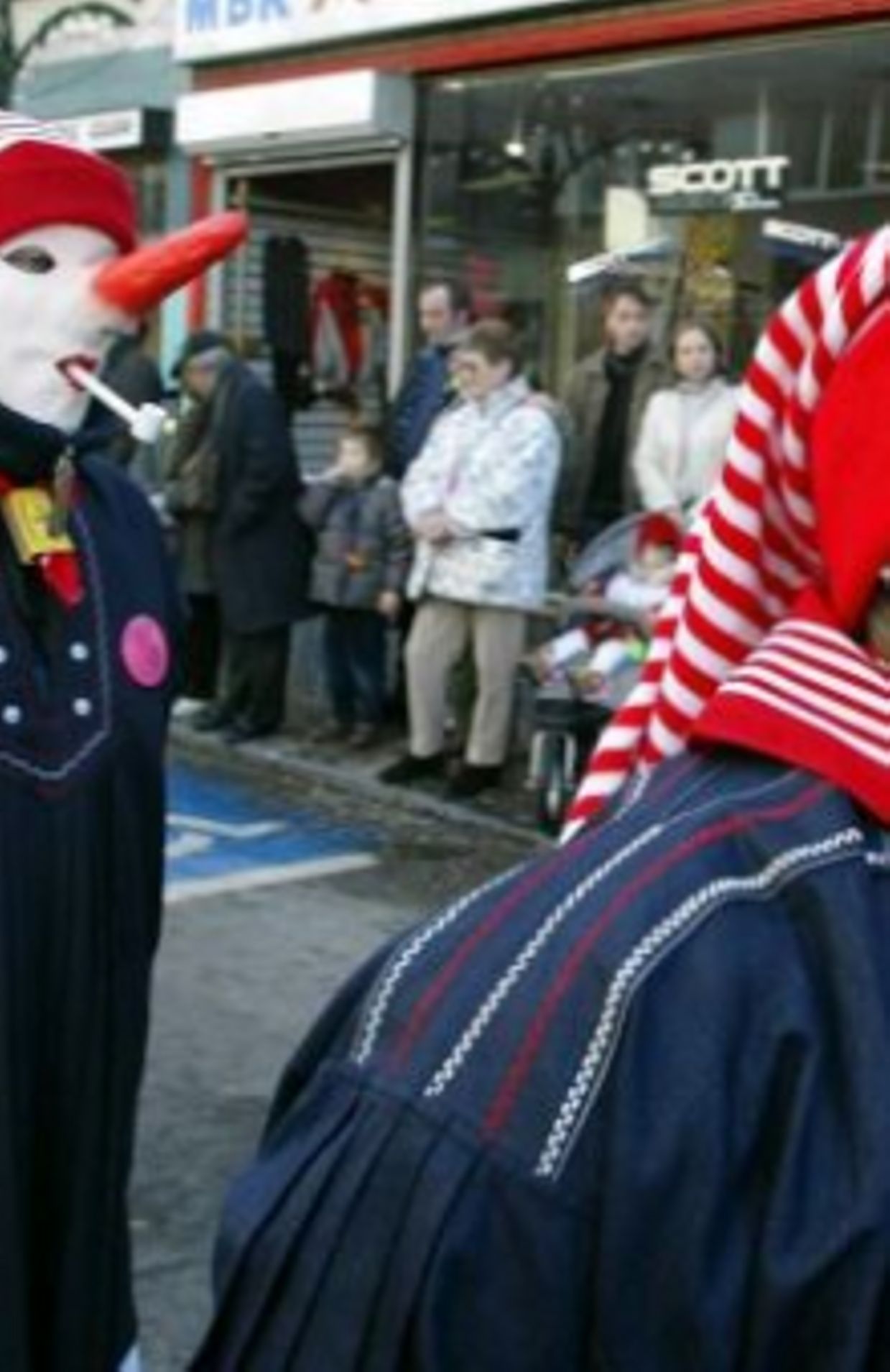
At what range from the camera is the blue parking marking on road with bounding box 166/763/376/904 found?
7301 millimetres

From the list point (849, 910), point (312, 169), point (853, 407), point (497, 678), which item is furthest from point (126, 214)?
point (312, 169)

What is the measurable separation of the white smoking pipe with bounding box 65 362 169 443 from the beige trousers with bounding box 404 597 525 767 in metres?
5.36

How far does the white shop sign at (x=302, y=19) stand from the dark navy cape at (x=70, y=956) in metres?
6.90

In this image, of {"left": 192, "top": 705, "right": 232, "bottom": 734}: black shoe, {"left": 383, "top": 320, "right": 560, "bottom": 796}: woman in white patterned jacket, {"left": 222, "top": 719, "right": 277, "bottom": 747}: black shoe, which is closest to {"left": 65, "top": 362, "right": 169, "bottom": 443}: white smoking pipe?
{"left": 383, "top": 320, "right": 560, "bottom": 796}: woman in white patterned jacket

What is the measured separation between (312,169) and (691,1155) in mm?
9915

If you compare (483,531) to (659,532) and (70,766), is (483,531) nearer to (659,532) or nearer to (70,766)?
(659,532)

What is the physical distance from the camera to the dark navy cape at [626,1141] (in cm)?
117

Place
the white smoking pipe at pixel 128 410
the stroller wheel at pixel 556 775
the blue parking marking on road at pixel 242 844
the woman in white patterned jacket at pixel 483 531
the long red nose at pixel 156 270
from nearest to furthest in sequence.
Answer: the white smoking pipe at pixel 128 410, the long red nose at pixel 156 270, the blue parking marking on road at pixel 242 844, the stroller wheel at pixel 556 775, the woman in white patterned jacket at pixel 483 531

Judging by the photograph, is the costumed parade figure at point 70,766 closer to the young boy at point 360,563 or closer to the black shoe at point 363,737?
the young boy at point 360,563

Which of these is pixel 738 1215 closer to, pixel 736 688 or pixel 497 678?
pixel 736 688

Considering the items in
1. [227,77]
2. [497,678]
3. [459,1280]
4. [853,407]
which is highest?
[227,77]

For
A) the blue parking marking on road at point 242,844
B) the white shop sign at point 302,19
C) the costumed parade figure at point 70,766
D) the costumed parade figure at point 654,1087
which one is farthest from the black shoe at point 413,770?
the costumed parade figure at point 654,1087

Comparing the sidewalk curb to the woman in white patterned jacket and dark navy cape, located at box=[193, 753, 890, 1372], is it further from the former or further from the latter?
dark navy cape, located at box=[193, 753, 890, 1372]

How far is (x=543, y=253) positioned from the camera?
9.70m
